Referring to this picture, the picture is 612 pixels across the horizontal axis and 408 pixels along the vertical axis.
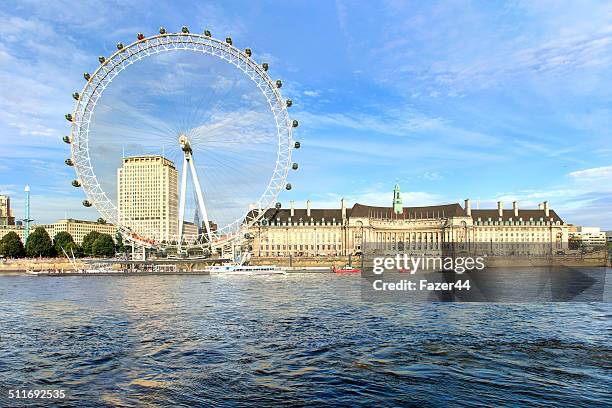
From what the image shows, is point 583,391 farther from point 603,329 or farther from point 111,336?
point 111,336

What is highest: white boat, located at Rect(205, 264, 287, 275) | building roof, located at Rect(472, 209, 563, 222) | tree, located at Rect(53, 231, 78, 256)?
building roof, located at Rect(472, 209, 563, 222)

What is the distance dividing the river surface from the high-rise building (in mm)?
102181

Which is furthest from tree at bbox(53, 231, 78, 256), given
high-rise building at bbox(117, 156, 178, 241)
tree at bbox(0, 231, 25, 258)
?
high-rise building at bbox(117, 156, 178, 241)

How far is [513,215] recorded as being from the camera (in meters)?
150

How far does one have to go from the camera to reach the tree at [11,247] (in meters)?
130

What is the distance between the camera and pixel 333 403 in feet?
52.5

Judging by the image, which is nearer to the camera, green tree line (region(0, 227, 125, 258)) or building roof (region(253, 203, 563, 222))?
green tree line (region(0, 227, 125, 258))

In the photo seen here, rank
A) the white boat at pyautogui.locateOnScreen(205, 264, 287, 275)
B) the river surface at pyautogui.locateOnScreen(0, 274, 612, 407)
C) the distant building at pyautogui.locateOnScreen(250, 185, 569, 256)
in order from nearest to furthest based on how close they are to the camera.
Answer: the river surface at pyautogui.locateOnScreen(0, 274, 612, 407), the white boat at pyautogui.locateOnScreen(205, 264, 287, 275), the distant building at pyautogui.locateOnScreen(250, 185, 569, 256)

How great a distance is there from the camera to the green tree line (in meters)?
131

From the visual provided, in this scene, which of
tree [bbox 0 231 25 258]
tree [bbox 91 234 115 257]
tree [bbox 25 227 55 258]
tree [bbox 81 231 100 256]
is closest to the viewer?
tree [bbox 0 231 25 258]

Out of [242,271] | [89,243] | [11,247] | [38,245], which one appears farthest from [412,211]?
[11,247]

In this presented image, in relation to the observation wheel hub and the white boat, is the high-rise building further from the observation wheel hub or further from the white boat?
the observation wheel hub

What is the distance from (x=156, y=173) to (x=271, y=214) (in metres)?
44.2

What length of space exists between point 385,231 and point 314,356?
447ft
